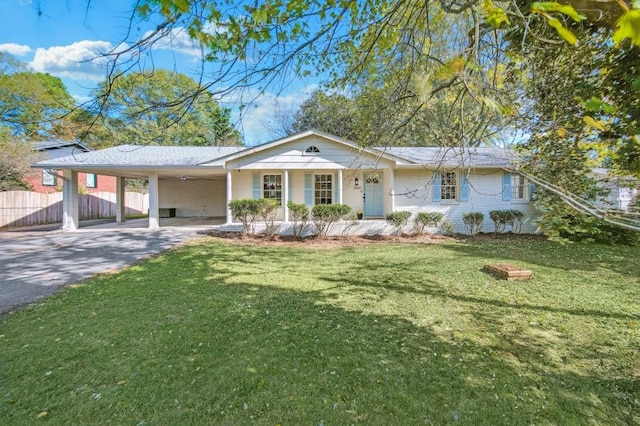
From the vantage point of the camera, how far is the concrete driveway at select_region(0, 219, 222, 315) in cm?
560

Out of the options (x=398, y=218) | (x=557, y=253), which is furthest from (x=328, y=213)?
(x=557, y=253)

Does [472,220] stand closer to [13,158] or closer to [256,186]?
[256,186]

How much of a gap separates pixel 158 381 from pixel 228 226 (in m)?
10.1

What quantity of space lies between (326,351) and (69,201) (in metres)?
14.7

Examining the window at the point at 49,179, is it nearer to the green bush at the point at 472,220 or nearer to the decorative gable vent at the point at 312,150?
the decorative gable vent at the point at 312,150

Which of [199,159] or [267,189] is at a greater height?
[199,159]

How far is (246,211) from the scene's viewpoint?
11.8 m

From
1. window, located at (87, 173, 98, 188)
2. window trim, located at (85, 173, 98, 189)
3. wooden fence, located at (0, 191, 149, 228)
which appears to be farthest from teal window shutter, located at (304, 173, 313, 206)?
window, located at (87, 173, 98, 188)

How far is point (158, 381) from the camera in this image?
2729mm

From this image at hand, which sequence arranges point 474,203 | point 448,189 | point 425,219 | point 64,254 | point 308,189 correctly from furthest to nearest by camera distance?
1. point 308,189
2. point 448,189
3. point 474,203
4. point 425,219
5. point 64,254

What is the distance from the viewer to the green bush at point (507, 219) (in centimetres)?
1238

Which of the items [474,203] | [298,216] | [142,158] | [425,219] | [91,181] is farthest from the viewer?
[91,181]

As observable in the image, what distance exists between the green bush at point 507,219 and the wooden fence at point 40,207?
71.8 ft

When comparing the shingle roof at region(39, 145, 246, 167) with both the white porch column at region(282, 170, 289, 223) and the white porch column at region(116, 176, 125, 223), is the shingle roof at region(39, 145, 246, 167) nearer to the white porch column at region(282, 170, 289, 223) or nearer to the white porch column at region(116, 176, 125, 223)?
the white porch column at region(116, 176, 125, 223)
